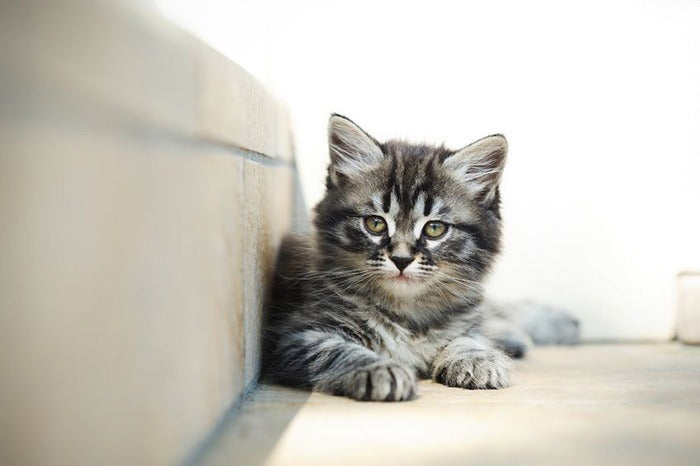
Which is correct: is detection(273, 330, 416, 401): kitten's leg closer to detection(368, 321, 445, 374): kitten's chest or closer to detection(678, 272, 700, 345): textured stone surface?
detection(368, 321, 445, 374): kitten's chest

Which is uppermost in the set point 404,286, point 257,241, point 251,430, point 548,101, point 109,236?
point 548,101

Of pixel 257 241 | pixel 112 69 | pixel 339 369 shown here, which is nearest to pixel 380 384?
pixel 339 369

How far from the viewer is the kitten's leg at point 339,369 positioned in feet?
6.77

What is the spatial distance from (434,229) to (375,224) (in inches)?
7.3

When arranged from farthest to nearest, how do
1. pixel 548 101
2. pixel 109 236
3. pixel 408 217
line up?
1. pixel 548 101
2. pixel 408 217
3. pixel 109 236

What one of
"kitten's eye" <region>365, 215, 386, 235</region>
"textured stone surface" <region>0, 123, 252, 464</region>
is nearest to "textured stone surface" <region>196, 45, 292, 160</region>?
"textured stone surface" <region>0, 123, 252, 464</region>

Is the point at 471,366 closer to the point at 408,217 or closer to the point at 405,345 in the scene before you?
the point at 405,345

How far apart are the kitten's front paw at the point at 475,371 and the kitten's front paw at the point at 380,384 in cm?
28

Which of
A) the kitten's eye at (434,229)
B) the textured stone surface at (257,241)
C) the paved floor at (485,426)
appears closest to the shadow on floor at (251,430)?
the paved floor at (485,426)

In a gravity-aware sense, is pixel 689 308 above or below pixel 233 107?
below

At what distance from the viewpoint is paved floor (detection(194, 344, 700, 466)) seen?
1.59m

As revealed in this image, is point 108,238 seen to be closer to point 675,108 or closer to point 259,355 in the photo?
point 259,355

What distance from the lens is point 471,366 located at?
7.65 feet

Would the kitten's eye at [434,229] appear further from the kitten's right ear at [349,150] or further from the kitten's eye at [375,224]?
the kitten's right ear at [349,150]
